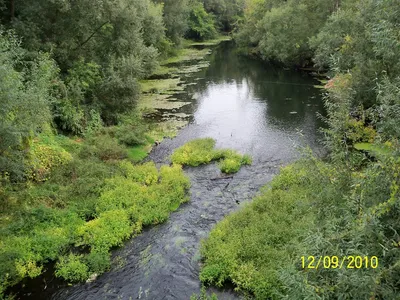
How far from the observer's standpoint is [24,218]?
41.1 feet

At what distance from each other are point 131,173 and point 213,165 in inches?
190

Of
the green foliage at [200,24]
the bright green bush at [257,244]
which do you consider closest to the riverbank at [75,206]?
the bright green bush at [257,244]

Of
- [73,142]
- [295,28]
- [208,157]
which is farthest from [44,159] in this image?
[295,28]

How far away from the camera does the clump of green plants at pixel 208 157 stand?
18531mm

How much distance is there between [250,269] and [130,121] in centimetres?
1557

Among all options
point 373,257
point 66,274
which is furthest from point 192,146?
point 373,257

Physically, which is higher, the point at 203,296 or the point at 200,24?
the point at 200,24

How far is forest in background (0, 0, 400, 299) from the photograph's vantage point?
681cm

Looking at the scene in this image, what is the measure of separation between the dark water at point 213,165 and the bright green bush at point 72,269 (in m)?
0.34

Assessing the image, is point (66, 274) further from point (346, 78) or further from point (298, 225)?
point (346, 78)

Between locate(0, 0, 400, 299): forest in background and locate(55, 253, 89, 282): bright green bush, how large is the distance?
0.13 ft
